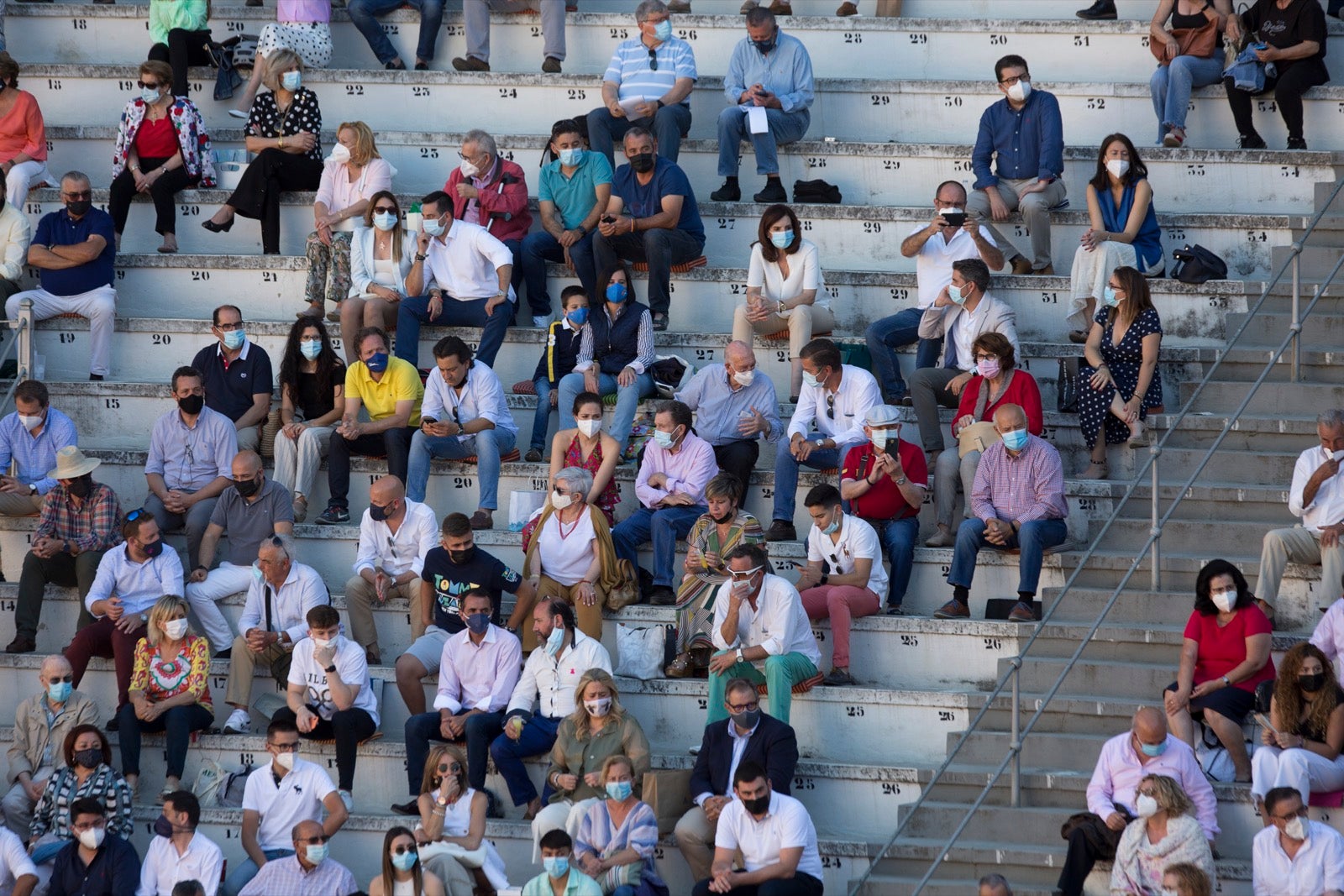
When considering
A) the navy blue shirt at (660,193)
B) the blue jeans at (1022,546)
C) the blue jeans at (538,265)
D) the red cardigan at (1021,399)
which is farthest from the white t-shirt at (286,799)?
the navy blue shirt at (660,193)

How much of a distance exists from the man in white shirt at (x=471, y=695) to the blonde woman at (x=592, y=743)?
0.44 metres

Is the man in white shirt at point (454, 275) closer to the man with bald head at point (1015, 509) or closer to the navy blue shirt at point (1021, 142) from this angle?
the navy blue shirt at point (1021, 142)

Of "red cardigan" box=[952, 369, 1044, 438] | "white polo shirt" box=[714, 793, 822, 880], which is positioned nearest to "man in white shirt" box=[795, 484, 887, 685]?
"red cardigan" box=[952, 369, 1044, 438]

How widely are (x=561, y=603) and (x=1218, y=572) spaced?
344cm

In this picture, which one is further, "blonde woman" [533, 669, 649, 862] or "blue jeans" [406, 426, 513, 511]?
"blue jeans" [406, 426, 513, 511]

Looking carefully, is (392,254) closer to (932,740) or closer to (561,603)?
(561,603)

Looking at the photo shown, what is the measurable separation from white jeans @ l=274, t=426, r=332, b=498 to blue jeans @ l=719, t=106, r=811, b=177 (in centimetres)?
348

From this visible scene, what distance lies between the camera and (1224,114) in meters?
14.5

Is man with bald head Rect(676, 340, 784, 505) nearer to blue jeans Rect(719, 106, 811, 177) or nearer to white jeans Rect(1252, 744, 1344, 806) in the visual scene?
blue jeans Rect(719, 106, 811, 177)

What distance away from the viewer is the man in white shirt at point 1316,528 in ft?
35.8

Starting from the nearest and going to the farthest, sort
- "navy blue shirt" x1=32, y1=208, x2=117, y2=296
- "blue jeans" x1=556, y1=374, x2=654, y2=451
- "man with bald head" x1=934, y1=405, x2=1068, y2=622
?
"man with bald head" x1=934, y1=405, x2=1068, y2=622, "blue jeans" x1=556, y1=374, x2=654, y2=451, "navy blue shirt" x1=32, y1=208, x2=117, y2=296

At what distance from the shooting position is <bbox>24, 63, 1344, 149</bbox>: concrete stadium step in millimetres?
14562

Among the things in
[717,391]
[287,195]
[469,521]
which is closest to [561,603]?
[469,521]

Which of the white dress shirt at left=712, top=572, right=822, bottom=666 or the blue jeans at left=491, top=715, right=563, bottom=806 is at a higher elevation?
the white dress shirt at left=712, top=572, right=822, bottom=666
